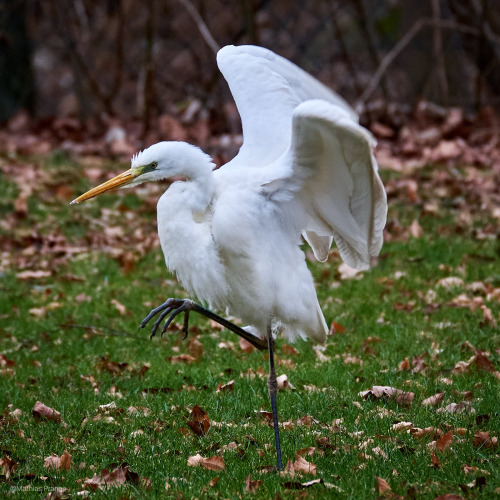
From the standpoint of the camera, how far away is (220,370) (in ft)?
17.4

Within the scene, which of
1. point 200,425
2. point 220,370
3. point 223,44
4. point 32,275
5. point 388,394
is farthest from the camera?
point 223,44

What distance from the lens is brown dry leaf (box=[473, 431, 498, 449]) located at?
3.85m

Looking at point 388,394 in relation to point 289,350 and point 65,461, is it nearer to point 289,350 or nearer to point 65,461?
point 289,350

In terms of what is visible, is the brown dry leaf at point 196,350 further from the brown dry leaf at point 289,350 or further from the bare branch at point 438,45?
the bare branch at point 438,45

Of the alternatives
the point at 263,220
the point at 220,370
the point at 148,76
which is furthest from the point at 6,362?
the point at 148,76

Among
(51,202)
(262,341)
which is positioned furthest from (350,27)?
(262,341)

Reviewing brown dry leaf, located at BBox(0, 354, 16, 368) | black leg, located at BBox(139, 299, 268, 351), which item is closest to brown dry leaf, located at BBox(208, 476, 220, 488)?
black leg, located at BBox(139, 299, 268, 351)

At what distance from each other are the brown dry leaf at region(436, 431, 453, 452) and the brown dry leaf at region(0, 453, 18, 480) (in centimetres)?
196

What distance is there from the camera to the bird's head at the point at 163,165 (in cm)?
414

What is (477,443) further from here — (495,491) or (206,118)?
(206,118)

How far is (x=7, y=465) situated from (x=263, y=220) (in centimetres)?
168

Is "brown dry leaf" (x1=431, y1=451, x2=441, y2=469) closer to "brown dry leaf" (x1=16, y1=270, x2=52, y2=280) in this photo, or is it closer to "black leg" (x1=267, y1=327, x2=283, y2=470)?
"black leg" (x1=267, y1=327, x2=283, y2=470)

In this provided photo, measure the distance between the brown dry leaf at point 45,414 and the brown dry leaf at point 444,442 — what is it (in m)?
2.00

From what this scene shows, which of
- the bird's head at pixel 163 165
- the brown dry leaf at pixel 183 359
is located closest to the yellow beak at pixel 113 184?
the bird's head at pixel 163 165
